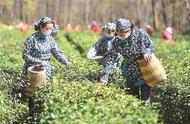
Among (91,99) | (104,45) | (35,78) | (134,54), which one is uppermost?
(104,45)

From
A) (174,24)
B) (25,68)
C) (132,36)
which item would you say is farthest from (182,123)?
(174,24)

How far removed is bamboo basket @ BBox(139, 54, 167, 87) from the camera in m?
10.1

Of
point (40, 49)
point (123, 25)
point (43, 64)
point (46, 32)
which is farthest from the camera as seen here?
point (40, 49)

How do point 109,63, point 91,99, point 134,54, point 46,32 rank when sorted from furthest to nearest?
point 46,32, point 109,63, point 134,54, point 91,99

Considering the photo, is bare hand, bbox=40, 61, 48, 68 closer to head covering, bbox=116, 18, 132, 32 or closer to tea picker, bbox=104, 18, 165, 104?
tea picker, bbox=104, 18, 165, 104

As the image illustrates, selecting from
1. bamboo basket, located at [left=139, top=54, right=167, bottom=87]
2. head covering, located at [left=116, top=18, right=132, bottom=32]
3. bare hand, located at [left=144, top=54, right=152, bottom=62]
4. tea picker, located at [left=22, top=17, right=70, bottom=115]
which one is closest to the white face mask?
tea picker, located at [left=22, top=17, right=70, bottom=115]

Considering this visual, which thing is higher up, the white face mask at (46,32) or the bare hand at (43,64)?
the white face mask at (46,32)

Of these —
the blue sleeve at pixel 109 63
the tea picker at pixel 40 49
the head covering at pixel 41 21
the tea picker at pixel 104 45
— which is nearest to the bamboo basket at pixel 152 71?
the blue sleeve at pixel 109 63

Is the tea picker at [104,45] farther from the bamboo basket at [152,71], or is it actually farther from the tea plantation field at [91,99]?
the bamboo basket at [152,71]

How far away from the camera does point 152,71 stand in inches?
398

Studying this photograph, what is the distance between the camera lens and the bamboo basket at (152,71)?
10.1 metres

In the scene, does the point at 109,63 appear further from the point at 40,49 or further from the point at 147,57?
the point at 40,49

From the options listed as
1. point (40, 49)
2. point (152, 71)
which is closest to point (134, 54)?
point (152, 71)

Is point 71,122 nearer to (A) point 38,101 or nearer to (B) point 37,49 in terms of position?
(A) point 38,101
